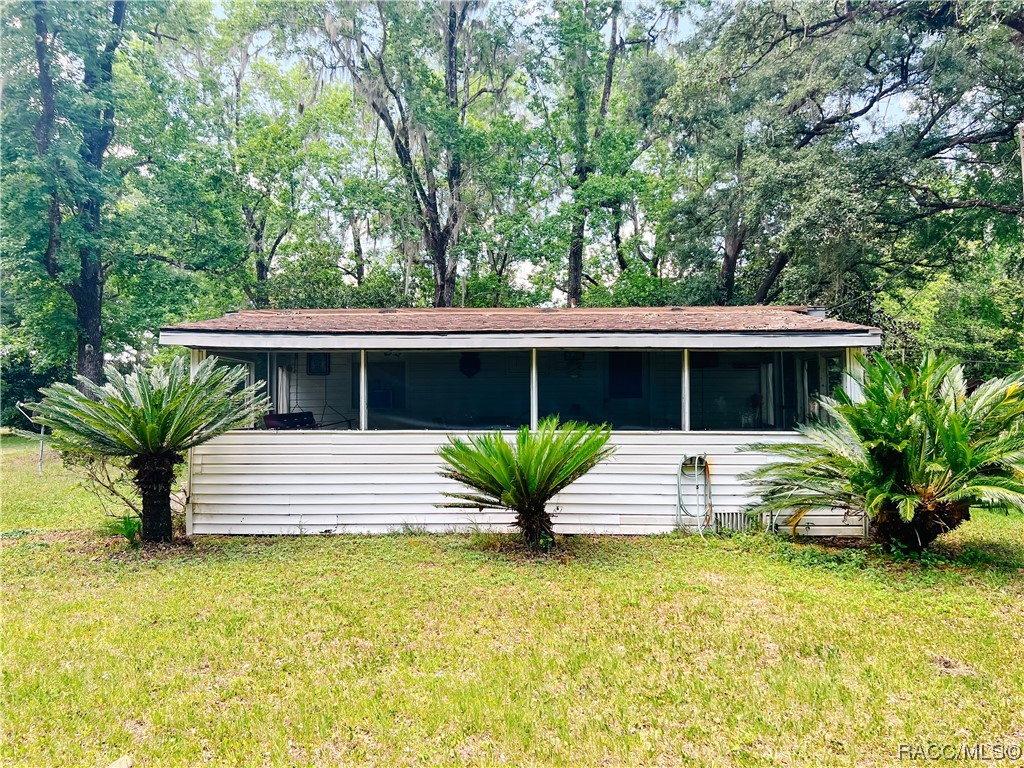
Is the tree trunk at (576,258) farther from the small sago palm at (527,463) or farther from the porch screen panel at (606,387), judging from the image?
the small sago palm at (527,463)

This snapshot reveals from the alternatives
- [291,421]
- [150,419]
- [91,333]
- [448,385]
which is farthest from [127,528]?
[91,333]

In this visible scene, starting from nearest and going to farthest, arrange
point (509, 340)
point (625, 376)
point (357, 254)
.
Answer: point (509, 340), point (625, 376), point (357, 254)

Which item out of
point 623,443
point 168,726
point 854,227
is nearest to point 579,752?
point 168,726

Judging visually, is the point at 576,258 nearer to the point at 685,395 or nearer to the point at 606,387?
the point at 606,387

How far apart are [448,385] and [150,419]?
5.56m

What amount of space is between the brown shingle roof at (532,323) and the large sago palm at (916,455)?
1.06 m

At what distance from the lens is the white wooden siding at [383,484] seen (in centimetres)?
672

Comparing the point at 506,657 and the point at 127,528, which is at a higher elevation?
the point at 127,528

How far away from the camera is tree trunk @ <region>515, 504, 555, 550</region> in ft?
19.1

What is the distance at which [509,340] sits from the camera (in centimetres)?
670

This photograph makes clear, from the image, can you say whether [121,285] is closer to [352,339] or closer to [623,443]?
[352,339]

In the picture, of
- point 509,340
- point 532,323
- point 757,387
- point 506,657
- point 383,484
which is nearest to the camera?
point 506,657

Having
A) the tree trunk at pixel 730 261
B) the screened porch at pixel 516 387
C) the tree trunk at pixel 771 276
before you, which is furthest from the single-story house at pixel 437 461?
the tree trunk at pixel 771 276

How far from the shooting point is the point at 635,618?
4.09 m
